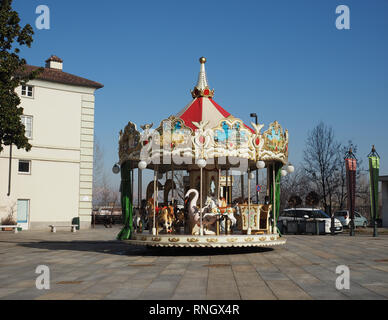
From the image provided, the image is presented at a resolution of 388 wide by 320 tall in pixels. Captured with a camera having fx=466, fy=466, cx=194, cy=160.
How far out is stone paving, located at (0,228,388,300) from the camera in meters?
9.02

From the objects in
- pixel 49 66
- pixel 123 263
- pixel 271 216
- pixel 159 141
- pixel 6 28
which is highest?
pixel 49 66

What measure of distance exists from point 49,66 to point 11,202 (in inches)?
496

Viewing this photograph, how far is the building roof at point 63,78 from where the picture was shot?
36.0m

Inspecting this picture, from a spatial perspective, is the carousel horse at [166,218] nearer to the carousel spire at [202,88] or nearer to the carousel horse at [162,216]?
the carousel horse at [162,216]

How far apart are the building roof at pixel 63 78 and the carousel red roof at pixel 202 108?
19.0 meters

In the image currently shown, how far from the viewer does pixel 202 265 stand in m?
13.6

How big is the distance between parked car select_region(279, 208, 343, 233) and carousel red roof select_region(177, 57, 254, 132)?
13.6 m

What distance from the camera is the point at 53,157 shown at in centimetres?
3578

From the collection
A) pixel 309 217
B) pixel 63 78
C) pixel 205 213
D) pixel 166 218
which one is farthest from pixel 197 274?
pixel 63 78

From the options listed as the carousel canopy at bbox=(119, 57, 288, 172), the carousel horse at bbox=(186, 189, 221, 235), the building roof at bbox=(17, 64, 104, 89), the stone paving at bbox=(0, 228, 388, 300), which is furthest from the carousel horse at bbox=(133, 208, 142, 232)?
the building roof at bbox=(17, 64, 104, 89)
